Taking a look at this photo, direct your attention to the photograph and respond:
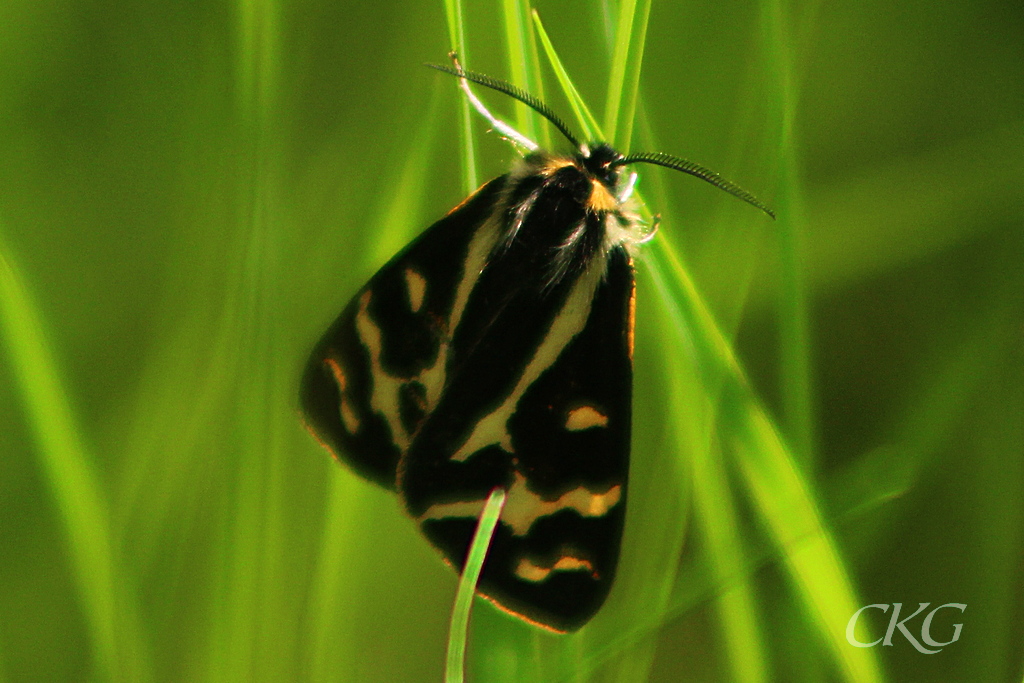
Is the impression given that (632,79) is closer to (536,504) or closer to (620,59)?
(620,59)

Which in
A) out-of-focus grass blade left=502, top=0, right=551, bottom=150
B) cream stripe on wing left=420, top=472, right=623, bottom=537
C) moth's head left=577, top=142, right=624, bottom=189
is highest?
out-of-focus grass blade left=502, top=0, right=551, bottom=150

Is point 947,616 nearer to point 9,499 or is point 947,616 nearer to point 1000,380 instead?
point 1000,380

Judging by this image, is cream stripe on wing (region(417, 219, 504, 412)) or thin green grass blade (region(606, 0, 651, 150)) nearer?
thin green grass blade (region(606, 0, 651, 150))

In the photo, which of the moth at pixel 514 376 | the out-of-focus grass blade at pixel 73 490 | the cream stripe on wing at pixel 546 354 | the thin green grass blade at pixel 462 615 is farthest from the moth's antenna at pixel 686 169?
the out-of-focus grass blade at pixel 73 490

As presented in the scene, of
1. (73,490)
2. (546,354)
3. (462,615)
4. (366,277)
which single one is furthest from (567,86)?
(73,490)

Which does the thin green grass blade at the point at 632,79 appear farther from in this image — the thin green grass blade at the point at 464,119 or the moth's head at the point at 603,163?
the thin green grass blade at the point at 464,119

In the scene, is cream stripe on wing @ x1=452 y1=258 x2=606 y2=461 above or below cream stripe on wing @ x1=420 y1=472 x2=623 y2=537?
above

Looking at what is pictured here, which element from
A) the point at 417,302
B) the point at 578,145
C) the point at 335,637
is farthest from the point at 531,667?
the point at 578,145

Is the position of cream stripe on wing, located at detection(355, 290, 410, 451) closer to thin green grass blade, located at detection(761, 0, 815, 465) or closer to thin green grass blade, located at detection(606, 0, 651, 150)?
thin green grass blade, located at detection(606, 0, 651, 150)

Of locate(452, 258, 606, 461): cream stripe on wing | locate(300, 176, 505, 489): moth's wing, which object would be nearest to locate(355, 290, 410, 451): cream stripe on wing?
locate(300, 176, 505, 489): moth's wing
